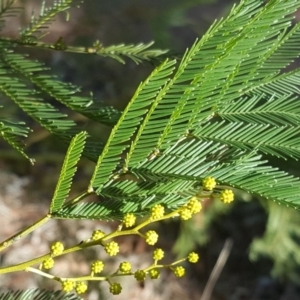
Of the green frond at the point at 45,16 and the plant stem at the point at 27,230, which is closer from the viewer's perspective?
the plant stem at the point at 27,230

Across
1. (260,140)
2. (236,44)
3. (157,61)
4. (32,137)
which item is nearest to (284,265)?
(32,137)

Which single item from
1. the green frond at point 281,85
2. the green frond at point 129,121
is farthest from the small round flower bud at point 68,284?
the green frond at point 281,85

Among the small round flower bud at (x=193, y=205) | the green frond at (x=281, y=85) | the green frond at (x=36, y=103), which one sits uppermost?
the green frond at (x=281, y=85)

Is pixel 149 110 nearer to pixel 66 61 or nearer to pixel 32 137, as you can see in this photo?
pixel 32 137

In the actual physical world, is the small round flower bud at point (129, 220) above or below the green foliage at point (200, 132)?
below

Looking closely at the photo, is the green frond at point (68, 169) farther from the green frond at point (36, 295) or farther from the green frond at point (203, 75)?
the green frond at point (36, 295)

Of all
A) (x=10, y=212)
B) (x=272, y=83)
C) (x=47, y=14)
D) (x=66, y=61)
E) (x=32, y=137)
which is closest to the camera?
(x=272, y=83)

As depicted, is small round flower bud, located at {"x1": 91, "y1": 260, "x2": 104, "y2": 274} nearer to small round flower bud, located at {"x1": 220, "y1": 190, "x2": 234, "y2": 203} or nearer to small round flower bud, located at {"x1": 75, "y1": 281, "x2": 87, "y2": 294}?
small round flower bud, located at {"x1": 75, "y1": 281, "x2": 87, "y2": 294}
